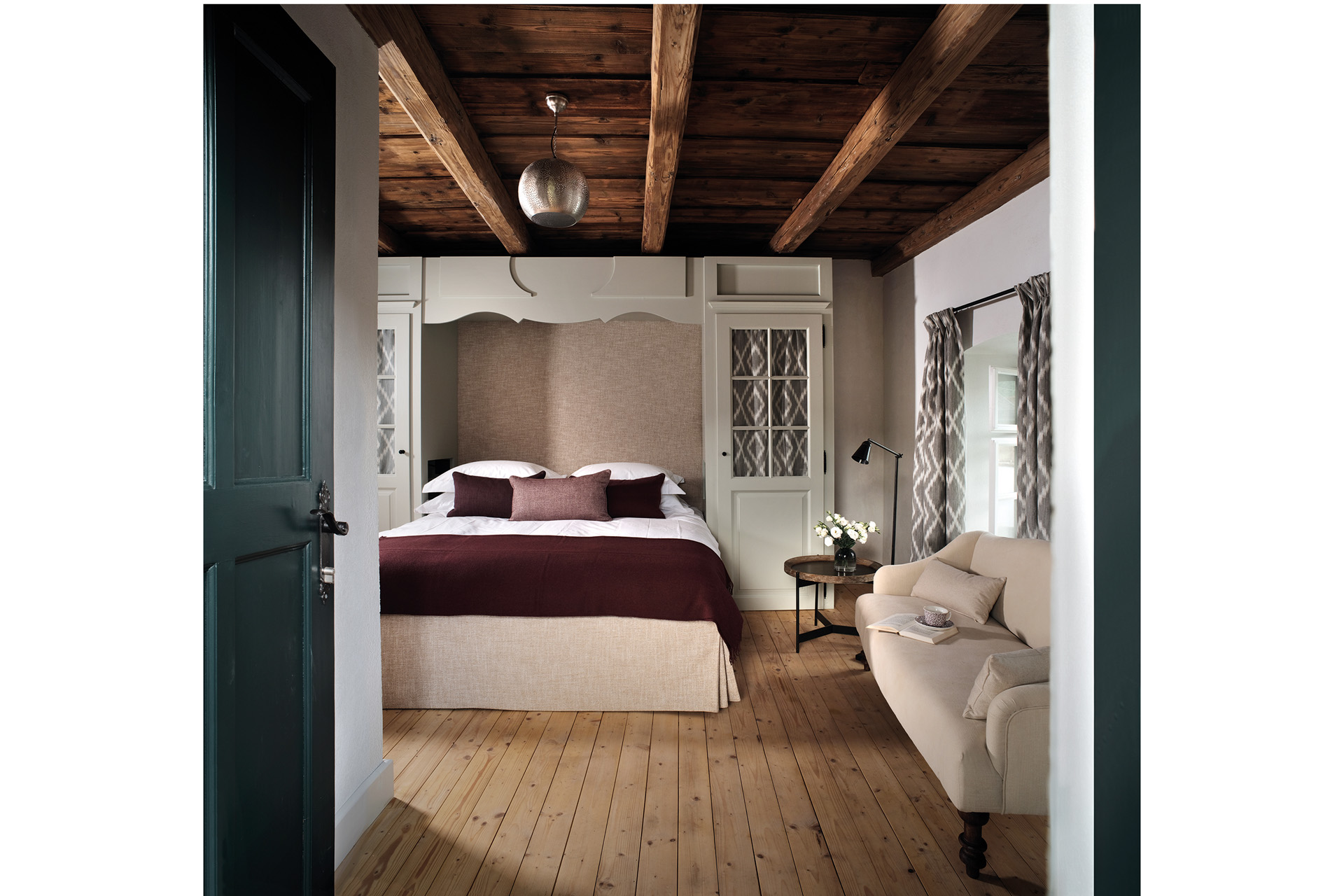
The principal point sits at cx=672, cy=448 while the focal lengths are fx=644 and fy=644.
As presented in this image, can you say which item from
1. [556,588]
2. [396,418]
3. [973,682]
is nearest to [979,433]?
[973,682]

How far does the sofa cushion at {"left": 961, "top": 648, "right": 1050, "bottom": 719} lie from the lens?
1.77 metres

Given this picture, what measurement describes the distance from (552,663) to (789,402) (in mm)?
2569

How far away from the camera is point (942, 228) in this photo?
4008 mm

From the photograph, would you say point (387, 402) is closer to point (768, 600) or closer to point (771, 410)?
point (771, 410)

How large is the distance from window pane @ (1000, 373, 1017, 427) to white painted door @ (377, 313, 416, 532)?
3963 mm

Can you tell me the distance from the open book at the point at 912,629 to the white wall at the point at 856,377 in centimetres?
238

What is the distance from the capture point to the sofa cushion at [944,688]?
1755 mm

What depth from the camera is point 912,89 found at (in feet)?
7.49

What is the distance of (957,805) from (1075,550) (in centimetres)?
126

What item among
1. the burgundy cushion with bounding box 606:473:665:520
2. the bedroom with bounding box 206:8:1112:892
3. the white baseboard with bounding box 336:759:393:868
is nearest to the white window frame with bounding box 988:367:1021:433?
Result: the bedroom with bounding box 206:8:1112:892

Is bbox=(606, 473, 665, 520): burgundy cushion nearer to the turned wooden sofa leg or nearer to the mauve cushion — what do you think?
the mauve cushion
